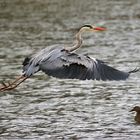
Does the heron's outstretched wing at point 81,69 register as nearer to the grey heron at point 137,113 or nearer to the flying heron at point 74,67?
the flying heron at point 74,67

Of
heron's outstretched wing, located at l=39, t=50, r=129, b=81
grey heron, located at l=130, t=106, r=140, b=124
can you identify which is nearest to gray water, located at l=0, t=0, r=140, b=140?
grey heron, located at l=130, t=106, r=140, b=124

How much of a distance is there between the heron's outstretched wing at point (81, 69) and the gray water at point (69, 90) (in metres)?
0.93

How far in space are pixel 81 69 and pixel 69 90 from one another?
4027 millimetres

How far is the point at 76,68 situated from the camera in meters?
9.49

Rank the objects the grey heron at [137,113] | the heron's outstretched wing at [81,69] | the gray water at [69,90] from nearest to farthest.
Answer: the heron's outstretched wing at [81,69], the gray water at [69,90], the grey heron at [137,113]

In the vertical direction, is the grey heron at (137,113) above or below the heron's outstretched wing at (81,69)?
below

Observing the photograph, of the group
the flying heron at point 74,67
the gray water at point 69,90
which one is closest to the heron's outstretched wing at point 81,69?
the flying heron at point 74,67

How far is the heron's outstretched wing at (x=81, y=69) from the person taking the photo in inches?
371

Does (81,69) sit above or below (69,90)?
above

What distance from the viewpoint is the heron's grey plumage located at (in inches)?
371

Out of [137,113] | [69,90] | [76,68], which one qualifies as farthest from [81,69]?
[69,90]

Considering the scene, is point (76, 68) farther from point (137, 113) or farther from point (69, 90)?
point (69, 90)

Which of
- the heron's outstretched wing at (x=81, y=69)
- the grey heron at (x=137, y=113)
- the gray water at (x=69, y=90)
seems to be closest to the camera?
the heron's outstretched wing at (x=81, y=69)

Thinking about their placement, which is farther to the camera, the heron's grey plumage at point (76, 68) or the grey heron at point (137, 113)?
the grey heron at point (137, 113)
